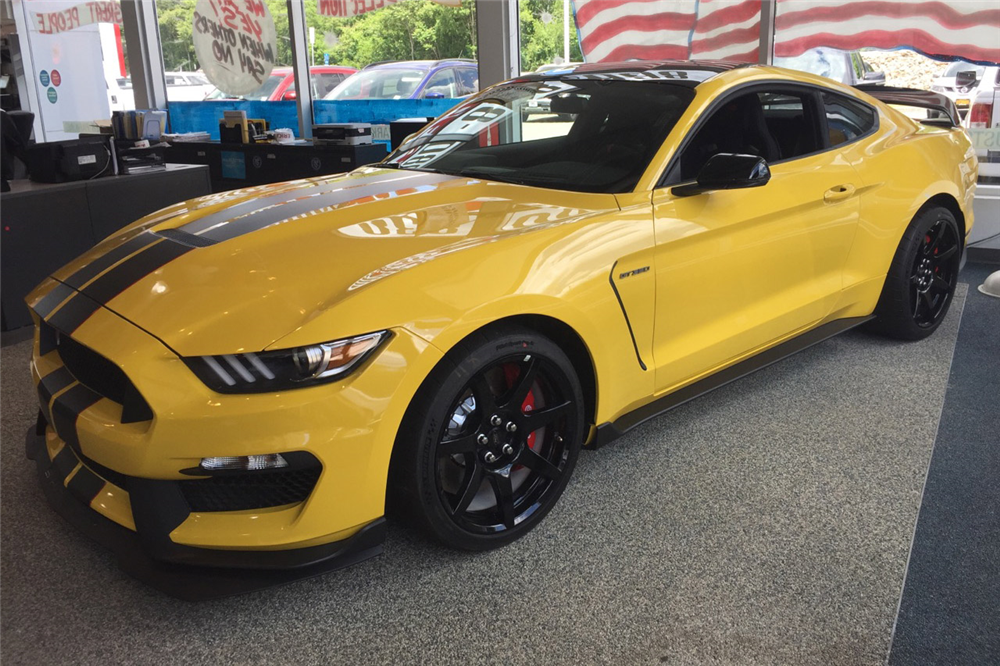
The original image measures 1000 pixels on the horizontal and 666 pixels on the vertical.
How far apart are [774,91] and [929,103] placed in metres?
1.56

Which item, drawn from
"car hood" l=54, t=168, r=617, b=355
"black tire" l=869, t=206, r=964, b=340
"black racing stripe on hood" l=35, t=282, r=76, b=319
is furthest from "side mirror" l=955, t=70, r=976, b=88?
"black racing stripe on hood" l=35, t=282, r=76, b=319

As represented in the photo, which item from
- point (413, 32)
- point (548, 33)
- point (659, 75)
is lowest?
point (659, 75)

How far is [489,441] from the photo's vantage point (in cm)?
218

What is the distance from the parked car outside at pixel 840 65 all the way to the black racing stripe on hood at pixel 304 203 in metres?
4.03

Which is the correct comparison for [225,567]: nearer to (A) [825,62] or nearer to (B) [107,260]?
(B) [107,260]

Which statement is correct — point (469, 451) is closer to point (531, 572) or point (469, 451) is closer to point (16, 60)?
point (531, 572)

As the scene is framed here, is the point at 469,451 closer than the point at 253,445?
No

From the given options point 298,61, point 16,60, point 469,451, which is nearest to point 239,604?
point 469,451

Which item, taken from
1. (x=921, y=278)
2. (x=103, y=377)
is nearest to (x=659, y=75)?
(x=921, y=278)

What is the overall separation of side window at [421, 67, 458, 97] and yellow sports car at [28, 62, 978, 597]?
4.37 m

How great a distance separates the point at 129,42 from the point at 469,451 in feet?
33.4

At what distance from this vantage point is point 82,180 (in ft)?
15.9

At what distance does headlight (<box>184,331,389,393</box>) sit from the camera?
1.79m

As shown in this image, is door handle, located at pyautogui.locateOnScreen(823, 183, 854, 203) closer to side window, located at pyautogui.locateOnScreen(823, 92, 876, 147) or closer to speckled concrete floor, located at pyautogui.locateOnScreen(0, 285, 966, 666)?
side window, located at pyautogui.locateOnScreen(823, 92, 876, 147)
